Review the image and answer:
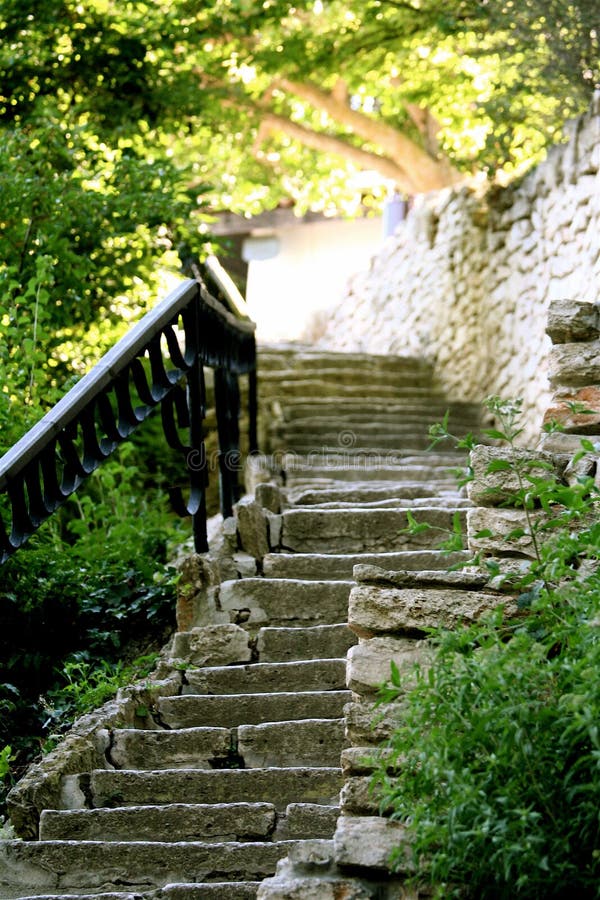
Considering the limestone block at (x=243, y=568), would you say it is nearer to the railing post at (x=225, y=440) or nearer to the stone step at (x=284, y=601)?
the stone step at (x=284, y=601)

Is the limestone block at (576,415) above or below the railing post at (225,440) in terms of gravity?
above

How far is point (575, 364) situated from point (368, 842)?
7.11ft

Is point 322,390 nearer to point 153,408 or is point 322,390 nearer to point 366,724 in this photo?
point 153,408

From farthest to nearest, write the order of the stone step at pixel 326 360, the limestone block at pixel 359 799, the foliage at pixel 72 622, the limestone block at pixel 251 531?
the stone step at pixel 326 360 → the limestone block at pixel 251 531 → the foliage at pixel 72 622 → the limestone block at pixel 359 799

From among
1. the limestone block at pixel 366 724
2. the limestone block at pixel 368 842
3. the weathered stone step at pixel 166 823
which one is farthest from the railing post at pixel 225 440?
the limestone block at pixel 368 842

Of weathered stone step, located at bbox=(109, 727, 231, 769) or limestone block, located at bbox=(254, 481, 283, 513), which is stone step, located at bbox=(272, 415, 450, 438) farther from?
weathered stone step, located at bbox=(109, 727, 231, 769)

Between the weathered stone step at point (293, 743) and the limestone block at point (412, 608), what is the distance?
718 millimetres

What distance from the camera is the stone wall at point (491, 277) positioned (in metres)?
6.85

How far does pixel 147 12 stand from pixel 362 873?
6.70 meters

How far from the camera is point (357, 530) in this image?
16.5 feet

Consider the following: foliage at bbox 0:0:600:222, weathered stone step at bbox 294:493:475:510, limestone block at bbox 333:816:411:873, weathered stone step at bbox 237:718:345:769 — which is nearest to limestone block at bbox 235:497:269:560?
weathered stone step at bbox 294:493:475:510

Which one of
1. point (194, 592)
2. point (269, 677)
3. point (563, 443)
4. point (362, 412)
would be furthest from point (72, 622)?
point (362, 412)

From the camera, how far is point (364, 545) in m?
5.01

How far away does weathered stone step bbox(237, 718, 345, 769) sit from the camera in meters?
3.77
